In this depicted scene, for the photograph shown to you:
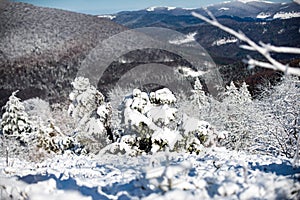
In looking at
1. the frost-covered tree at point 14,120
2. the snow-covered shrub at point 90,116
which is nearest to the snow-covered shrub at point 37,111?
the frost-covered tree at point 14,120

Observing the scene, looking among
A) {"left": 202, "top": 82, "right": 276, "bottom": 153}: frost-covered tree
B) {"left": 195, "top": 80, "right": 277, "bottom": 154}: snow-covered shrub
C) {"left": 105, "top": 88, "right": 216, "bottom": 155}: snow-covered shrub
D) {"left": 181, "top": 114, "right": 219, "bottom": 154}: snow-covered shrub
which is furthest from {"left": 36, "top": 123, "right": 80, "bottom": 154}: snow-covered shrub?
{"left": 202, "top": 82, "right": 276, "bottom": 153}: frost-covered tree

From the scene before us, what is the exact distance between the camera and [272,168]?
6.21 meters

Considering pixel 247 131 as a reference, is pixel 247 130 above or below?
above

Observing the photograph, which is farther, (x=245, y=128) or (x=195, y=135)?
(x=245, y=128)

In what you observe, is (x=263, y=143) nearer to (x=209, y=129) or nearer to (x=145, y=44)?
(x=209, y=129)

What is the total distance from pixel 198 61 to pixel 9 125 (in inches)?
6748

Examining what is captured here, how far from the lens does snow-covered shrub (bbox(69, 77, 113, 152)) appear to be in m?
14.0

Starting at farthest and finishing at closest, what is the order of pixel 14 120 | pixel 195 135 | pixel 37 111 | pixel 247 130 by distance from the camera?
pixel 37 111 → pixel 14 120 → pixel 247 130 → pixel 195 135

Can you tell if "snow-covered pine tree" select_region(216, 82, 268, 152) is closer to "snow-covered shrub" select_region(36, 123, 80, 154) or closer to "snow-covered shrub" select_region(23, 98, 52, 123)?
"snow-covered shrub" select_region(36, 123, 80, 154)

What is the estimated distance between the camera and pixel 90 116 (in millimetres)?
14711

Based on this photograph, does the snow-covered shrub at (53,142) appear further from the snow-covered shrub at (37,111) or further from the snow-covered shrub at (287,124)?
the snow-covered shrub at (37,111)

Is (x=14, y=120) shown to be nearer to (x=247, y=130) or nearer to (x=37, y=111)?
(x=37, y=111)

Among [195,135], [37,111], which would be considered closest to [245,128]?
[195,135]

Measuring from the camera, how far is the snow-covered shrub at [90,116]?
14.0 m
